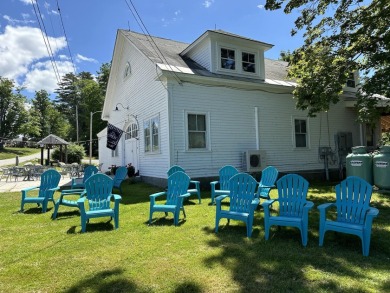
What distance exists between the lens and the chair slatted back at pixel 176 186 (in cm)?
613

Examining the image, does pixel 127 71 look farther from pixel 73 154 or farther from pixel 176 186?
pixel 73 154

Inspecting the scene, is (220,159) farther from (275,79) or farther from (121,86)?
(121,86)

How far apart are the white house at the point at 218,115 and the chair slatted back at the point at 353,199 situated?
20.4 ft

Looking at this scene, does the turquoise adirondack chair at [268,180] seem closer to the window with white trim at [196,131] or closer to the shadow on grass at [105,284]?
the window with white trim at [196,131]

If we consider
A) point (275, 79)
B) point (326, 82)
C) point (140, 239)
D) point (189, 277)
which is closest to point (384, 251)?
point (189, 277)

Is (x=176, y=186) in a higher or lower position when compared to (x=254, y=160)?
lower

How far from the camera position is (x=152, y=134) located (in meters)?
Result: 11.6

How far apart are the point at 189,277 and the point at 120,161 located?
1416 centimetres

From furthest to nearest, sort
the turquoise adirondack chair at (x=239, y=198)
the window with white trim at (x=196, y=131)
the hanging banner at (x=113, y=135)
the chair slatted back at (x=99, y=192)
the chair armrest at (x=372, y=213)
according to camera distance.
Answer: the hanging banner at (x=113, y=135), the window with white trim at (x=196, y=131), the chair slatted back at (x=99, y=192), the turquoise adirondack chair at (x=239, y=198), the chair armrest at (x=372, y=213)

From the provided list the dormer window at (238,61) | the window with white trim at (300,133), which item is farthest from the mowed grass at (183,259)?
the dormer window at (238,61)

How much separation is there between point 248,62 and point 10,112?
4783 cm

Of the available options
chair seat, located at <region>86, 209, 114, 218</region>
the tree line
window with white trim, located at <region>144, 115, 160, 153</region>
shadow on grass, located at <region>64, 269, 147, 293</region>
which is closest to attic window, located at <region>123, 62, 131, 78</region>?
window with white trim, located at <region>144, 115, 160, 153</region>

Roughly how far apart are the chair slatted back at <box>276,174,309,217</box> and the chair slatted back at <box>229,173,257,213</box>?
498 millimetres

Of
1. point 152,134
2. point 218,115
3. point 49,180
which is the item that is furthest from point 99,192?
point 218,115
